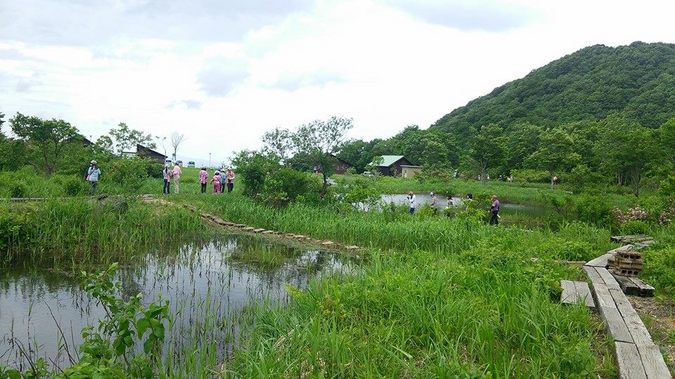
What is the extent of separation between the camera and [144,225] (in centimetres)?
1152

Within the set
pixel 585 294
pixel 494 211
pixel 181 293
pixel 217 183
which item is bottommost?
pixel 181 293

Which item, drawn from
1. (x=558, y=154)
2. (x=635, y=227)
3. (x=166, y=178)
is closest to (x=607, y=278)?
(x=635, y=227)

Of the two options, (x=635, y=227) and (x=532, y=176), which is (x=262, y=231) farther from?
(x=532, y=176)

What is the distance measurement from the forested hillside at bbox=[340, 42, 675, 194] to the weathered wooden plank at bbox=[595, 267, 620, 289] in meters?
14.0

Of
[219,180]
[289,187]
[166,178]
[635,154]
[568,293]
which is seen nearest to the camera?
[568,293]

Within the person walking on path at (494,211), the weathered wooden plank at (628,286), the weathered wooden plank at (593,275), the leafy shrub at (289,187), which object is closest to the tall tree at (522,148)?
the person walking on path at (494,211)

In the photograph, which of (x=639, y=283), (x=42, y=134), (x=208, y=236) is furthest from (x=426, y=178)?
(x=639, y=283)

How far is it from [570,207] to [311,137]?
10376mm

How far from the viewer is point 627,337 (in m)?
4.07

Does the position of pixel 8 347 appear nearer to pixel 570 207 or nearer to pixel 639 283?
pixel 639 283

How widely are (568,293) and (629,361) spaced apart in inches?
74.3

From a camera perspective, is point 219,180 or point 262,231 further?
point 219,180

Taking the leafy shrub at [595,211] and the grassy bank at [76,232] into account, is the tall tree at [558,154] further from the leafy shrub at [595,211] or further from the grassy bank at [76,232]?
the grassy bank at [76,232]

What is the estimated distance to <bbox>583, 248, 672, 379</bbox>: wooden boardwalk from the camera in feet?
11.3
